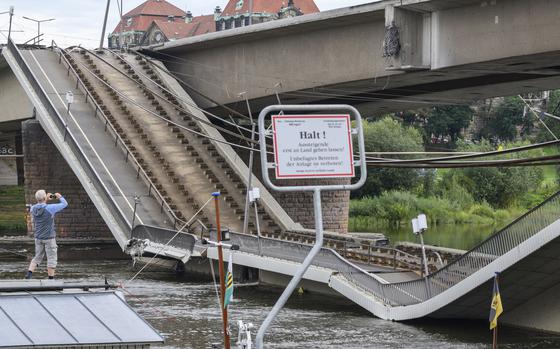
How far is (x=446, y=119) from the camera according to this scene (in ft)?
420

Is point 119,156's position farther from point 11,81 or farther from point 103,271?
point 11,81

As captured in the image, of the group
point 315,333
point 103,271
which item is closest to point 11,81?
point 103,271

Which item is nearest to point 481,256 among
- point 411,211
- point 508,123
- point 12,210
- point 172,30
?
point 12,210

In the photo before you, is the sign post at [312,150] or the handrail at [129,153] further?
the handrail at [129,153]

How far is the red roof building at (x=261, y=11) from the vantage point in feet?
585

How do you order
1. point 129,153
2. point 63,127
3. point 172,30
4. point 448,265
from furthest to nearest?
point 172,30
point 63,127
point 129,153
point 448,265

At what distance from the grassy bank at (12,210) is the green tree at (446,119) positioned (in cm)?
6000

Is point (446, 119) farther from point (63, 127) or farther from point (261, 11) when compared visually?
point (63, 127)

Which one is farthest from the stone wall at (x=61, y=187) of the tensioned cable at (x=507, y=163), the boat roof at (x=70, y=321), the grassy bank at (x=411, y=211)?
the boat roof at (x=70, y=321)

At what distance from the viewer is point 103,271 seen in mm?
42469

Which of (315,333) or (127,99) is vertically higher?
(127,99)

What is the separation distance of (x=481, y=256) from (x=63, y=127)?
24600mm

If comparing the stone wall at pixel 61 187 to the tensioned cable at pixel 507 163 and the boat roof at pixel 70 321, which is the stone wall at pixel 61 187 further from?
the boat roof at pixel 70 321

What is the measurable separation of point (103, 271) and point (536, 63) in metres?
15.9
